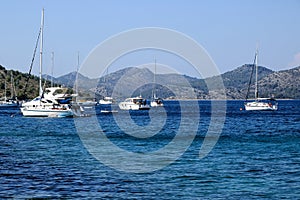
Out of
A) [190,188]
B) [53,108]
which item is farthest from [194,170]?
[53,108]

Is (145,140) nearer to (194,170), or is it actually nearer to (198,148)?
(198,148)

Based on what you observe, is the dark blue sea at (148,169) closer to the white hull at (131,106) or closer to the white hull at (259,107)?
the white hull at (259,107)

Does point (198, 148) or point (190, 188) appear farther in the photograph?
point (198, 148)

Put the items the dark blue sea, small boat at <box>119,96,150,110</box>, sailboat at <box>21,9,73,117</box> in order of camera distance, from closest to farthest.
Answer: the dark blue sea
sailboat at <box>21,9,73,117</box>
small boat at <box>119,96,150,110</box>

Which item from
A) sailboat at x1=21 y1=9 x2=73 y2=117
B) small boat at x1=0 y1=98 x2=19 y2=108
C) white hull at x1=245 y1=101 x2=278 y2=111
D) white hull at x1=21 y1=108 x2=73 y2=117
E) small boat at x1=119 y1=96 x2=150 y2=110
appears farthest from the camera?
small boat at x1=0 y1=98 x2=19 y2=108

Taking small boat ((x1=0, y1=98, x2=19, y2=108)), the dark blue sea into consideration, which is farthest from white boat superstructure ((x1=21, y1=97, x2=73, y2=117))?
small boat ((x1=0, y1=98, x2=19, y2=108))

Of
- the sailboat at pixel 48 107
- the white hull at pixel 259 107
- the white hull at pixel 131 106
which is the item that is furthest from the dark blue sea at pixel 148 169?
the white hull at pixel 131 106

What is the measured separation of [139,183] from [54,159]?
31.1 feet

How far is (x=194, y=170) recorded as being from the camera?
29672 mm

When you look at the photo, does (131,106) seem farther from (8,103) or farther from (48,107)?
(48,107)

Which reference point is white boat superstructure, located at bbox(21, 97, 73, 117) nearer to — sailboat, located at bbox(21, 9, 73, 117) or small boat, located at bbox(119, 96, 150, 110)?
sailboat, located at bbox(21, 9, 73, 117)

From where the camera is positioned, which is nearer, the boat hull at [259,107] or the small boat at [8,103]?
the boat hull at [259,107]

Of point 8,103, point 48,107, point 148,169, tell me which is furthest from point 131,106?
point 148,169

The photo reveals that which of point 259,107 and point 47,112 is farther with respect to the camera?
point 259,107
